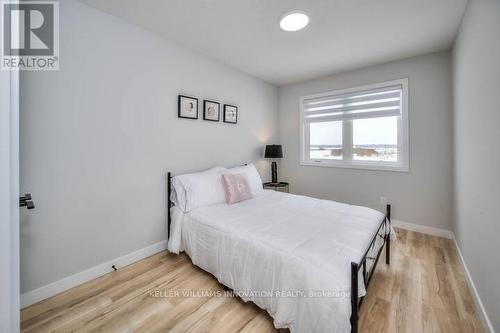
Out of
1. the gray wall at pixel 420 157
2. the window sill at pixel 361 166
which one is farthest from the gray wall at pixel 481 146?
the window sill at pixel 361 166

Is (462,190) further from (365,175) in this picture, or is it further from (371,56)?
(371,56)

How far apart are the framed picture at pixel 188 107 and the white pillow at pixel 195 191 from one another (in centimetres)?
77

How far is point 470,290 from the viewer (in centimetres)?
175

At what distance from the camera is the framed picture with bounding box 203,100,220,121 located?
2.87 meters

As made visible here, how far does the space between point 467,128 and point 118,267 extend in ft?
12.0

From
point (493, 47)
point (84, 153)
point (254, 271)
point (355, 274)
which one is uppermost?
point (493, 47)

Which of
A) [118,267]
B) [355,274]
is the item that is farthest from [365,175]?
[118,267]

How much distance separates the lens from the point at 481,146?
1571 millimetres

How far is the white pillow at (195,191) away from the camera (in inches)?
92.5

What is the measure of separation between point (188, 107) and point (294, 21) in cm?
152

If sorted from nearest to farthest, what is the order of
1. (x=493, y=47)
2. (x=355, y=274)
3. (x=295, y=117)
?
(x=355, y=274), (x=493, y=47), (x=295, y=117)

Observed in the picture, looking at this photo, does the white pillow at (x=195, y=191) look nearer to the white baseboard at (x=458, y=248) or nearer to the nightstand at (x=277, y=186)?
the nightstand at (x=277, y=186)

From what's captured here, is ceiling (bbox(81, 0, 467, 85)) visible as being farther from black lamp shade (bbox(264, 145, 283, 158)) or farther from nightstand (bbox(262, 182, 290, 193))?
nightstand (bbox(262, 182, 290, 193))

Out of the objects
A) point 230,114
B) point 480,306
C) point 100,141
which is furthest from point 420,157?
point 100,141
